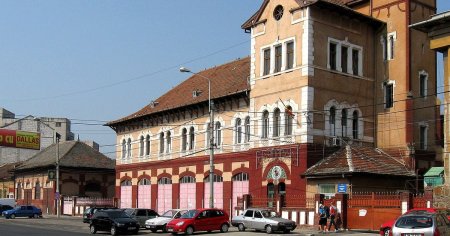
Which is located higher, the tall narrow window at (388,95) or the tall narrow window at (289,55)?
the tall narrow window at (289,55)

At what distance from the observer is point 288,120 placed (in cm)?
4334

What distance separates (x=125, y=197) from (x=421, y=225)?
45672mm

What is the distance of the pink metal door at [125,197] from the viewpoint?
63844 mm

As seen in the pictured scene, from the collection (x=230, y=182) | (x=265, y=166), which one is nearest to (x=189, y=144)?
(x=230, y=182)

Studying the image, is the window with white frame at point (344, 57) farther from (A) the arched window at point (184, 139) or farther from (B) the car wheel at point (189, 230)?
(A) the arched window at point (184, 139)

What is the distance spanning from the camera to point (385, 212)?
34.5 m

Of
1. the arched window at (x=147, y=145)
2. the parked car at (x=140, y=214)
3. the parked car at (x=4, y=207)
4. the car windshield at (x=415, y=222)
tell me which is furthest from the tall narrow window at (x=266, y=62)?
the parked car at (x=4, y=207)

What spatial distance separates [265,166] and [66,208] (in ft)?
113

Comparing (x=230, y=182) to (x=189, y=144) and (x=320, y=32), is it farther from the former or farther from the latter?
(x=320, y=32)

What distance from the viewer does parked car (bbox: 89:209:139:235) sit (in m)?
36.6

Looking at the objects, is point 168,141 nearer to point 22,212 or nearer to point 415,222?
point 22,212

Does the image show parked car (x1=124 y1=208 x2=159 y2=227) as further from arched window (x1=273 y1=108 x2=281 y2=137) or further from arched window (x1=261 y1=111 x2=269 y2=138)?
arched window (x1=273 y1=108 x2=281 y2=137)

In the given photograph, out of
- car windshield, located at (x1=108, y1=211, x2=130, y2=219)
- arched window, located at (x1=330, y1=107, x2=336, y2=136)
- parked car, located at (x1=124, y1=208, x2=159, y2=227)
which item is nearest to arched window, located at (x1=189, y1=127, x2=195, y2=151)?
parked car, located at (x1=124, y1=208, x2=159, y2=227)

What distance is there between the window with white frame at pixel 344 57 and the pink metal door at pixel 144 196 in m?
24.0
